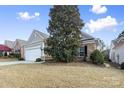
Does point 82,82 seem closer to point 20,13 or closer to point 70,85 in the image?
point 70,85

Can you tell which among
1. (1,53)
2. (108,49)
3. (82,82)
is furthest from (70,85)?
(1,53)

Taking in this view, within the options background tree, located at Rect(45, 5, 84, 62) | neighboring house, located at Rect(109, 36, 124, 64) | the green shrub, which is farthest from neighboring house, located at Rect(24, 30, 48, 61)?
neighboring house, located at Rect(109, 36, 124, 64)

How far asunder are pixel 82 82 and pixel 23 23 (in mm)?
8088

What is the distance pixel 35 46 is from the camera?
23609 millimetres

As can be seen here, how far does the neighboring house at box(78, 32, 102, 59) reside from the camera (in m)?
19.4

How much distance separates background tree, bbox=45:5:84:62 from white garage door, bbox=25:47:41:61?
546cm

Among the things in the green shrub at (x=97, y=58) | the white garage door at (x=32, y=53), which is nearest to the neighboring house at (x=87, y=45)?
the green shrub at (x=97, y=58)

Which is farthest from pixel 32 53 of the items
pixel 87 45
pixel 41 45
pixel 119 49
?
pixel 119 49

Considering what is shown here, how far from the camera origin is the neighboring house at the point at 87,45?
19391mm

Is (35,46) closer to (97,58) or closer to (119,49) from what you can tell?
(97,58)

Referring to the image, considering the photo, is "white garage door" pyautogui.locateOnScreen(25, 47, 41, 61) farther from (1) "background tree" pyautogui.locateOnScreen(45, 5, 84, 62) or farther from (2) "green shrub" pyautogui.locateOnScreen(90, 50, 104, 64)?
(2) "green shrub" pyautogui.locateOnScreen(90, 50, 104, 64)

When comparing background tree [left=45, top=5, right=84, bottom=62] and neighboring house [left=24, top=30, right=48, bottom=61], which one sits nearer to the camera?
background tree [left=45, top=5, right=84, bottom=62]

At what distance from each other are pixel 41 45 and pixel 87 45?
5291 mm
